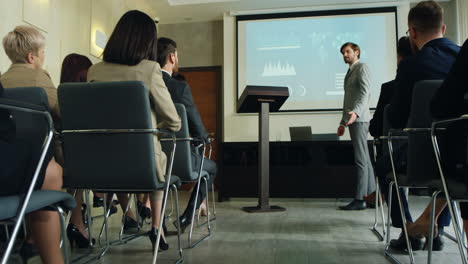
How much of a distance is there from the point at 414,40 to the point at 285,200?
3130 mm

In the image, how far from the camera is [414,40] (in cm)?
187

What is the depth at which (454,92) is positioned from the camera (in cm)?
120

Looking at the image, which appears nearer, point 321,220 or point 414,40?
point 414,40

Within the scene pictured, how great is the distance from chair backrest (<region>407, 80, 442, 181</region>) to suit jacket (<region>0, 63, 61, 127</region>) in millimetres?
1511

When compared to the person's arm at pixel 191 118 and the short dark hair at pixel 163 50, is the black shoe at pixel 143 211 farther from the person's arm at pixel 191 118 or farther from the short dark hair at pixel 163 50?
the short dark hair at pixel 163 50

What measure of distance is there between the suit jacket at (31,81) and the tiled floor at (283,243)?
75cm

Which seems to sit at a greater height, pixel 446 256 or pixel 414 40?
pixel 414 40

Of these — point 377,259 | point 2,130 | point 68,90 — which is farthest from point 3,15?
point 377,259

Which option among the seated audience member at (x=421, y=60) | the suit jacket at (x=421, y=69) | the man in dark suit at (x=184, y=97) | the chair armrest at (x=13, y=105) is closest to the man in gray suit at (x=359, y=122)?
the man in dark suit at (x=184, y=97)

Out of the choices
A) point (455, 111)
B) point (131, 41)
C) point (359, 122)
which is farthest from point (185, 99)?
point (359, 122)

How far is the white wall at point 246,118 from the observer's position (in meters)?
5.83

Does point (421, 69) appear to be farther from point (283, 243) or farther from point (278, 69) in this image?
point (278, 69)

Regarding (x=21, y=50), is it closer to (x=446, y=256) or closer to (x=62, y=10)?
(x=446, y=256)

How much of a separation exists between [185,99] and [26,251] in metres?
1.15
